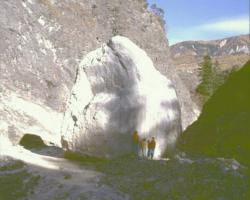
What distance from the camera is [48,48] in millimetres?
46406

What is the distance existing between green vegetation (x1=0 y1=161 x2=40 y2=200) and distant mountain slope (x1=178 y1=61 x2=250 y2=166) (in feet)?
34.8

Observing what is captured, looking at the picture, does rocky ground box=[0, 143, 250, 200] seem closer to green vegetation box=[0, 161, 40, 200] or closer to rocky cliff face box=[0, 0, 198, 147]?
green vegetation box=[0, 161, 40, 200]

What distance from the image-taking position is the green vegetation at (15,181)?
15.3 m

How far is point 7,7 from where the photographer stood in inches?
1729

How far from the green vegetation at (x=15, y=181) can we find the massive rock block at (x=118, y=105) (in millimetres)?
4052

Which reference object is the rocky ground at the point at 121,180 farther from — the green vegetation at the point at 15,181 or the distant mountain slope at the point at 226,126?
the distant mountain slope at the point at 226,126

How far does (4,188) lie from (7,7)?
31431mm

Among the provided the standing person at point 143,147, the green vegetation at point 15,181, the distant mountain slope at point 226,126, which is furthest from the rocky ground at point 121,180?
the distant mountain slope at point 226,126

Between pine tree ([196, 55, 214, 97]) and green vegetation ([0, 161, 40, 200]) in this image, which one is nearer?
green vegetation ([0, 161, 40, 200])

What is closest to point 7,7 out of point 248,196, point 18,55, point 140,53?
point 18,55

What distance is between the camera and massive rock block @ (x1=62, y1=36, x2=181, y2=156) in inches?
828

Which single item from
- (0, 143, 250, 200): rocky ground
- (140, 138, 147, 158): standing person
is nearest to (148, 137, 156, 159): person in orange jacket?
(140, 138, 147, 158): standing person

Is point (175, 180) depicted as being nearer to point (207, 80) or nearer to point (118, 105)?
point (118, 105)

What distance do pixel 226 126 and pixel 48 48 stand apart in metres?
24.3
